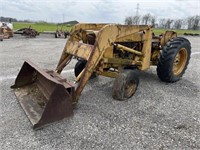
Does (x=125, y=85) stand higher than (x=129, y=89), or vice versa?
(x=125, y=85)

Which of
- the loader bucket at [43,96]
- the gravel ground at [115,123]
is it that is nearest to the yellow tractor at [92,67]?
the loader bucket at [43,96]

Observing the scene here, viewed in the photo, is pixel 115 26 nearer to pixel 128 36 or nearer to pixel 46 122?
pixel 128 36

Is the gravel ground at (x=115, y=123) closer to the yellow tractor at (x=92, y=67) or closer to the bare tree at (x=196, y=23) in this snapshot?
the yellow tractor at (x=92, y=67)

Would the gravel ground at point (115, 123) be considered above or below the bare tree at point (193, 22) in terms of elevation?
below

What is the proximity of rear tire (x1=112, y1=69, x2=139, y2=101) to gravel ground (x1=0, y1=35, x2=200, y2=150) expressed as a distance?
123 mm

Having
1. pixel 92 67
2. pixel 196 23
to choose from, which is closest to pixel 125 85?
pixel 92 67

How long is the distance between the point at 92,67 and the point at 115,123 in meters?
1.01

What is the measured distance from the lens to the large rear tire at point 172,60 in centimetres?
502

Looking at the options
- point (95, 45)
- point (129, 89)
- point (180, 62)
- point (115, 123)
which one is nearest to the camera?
point (115, 123)

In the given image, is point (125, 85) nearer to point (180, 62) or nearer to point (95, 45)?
point (95, 45)

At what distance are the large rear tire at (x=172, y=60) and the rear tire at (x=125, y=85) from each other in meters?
1.03

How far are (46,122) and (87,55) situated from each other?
1.37 m

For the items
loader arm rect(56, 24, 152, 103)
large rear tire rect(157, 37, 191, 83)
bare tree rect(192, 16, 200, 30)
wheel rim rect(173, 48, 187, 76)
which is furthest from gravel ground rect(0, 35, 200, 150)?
bare tree rect(192, 16, 200, 30)

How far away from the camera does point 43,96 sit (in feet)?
12.9
